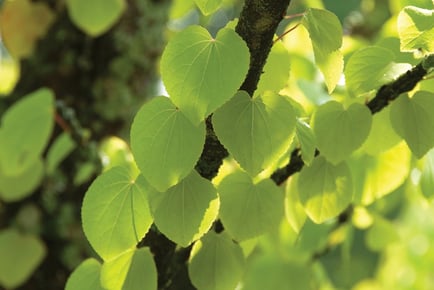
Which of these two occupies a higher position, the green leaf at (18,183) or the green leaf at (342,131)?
the green leaf at (342,131)

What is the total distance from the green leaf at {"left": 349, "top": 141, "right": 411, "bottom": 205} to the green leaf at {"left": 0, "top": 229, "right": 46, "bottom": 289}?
1.51ft

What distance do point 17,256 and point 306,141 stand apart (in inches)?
23.3

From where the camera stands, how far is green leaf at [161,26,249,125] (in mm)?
406

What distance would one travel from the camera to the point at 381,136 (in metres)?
0.52

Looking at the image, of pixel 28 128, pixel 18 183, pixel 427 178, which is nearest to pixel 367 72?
pixel 427 178

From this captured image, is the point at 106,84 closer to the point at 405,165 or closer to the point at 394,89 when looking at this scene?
the point at 405,165

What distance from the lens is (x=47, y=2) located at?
1.04m

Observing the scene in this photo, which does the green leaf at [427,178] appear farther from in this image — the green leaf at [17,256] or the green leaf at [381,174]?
the green leaf at [17,256]

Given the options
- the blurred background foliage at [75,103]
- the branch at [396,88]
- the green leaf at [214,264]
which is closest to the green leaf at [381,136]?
the branch at [396,88]

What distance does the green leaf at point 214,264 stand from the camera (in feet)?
1.59

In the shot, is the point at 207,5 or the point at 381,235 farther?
the point at 381,235

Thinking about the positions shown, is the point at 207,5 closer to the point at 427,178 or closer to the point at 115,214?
the point at 115,214

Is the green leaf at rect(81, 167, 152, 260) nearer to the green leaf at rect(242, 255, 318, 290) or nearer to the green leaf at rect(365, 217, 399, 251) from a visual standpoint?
the green leaf at rect(242, 255, 318, 290)

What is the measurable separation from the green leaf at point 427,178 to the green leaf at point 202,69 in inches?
8.6
